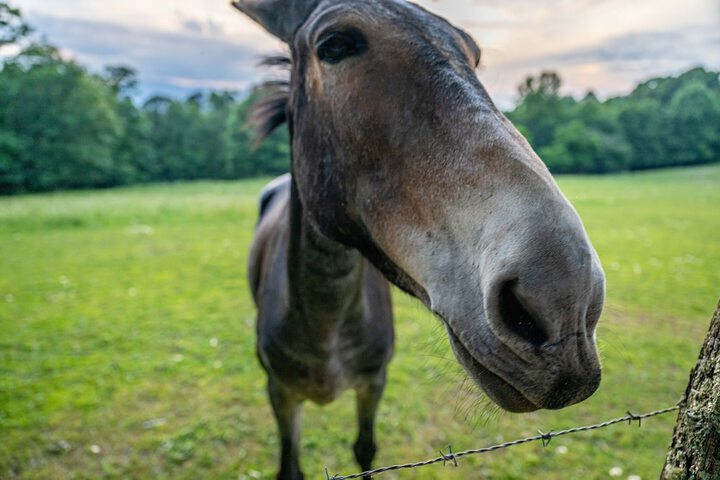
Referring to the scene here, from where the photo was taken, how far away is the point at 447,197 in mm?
1084

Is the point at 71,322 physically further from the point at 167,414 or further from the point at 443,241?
the point at 443,241

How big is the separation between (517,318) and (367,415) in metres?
2.18

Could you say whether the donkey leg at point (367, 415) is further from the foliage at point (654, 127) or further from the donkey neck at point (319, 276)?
the foliage at point (654, 127)

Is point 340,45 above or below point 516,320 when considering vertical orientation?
above

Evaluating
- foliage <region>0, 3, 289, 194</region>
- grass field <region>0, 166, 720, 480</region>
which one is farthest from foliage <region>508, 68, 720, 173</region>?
grass field <region>0, 166, 720, 480</region>

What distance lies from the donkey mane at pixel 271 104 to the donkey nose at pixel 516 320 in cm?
166

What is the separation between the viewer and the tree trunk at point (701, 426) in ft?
3.40

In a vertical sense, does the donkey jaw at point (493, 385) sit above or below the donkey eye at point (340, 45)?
below

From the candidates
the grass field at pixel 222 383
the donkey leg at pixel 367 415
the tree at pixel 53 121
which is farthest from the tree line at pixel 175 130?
the donkey leg at pixel 367 415

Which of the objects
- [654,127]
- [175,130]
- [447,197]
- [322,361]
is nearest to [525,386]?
[447,197]

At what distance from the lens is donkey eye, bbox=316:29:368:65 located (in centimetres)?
134

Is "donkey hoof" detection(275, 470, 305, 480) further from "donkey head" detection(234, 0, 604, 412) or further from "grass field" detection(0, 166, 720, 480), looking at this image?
"donkey head" detection(234, 0, 604, 412)

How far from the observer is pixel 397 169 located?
4.05 feet

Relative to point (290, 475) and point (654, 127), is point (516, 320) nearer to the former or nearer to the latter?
point (290, 475)
